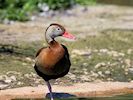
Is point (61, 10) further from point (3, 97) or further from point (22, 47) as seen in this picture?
point (3, 97)

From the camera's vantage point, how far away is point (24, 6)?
15.5 m

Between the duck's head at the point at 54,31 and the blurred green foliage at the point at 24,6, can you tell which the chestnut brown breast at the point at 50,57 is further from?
the blurred green foliage at the point at 24,6

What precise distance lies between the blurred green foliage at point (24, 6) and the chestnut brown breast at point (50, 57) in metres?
6.43

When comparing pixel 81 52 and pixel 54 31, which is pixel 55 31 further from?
pixel 81 52

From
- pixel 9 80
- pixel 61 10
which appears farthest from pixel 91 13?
pixel 9 80

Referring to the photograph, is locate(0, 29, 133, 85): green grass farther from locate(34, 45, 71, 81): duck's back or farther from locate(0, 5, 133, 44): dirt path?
locate(34, 45, 71, 81): duck's back

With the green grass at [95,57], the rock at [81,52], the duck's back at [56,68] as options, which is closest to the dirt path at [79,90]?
the duck's back at [56,68]

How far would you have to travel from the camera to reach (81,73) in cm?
1019

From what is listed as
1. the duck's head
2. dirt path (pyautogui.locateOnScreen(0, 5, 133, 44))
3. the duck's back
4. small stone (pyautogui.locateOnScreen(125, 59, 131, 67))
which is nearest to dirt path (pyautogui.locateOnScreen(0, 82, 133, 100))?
the duck's back

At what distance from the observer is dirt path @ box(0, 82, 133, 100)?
27.6ft

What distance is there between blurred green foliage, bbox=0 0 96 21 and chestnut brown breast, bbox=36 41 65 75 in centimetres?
643

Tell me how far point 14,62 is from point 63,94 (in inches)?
82.3

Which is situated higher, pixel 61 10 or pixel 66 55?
pixel 66 55

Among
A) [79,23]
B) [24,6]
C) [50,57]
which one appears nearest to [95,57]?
[50,57]
